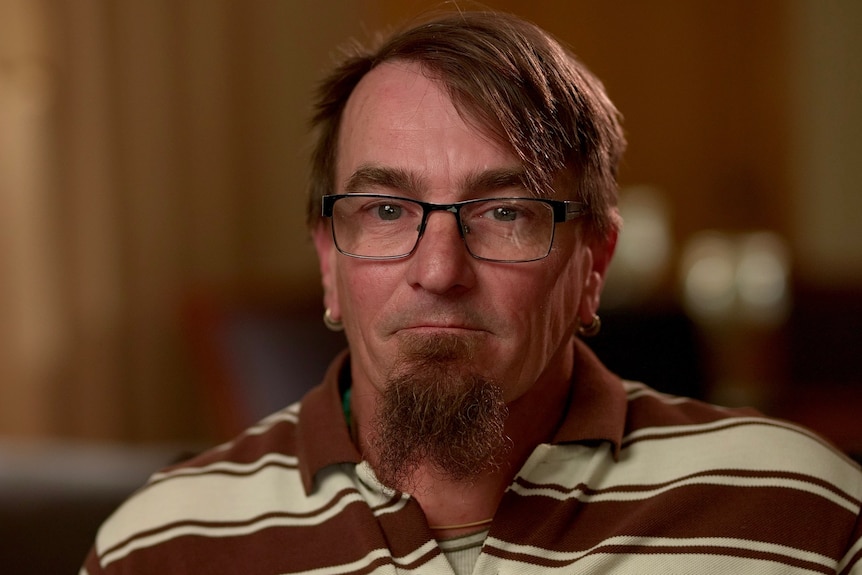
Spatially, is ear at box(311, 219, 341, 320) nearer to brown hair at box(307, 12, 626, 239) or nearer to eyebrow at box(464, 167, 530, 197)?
brown hair at box(307, 12, 626, 239)

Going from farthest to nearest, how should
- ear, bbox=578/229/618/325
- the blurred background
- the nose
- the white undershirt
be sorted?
the blurred background → ear, bbox=578/229/618/325 → the white undershirt → the nose

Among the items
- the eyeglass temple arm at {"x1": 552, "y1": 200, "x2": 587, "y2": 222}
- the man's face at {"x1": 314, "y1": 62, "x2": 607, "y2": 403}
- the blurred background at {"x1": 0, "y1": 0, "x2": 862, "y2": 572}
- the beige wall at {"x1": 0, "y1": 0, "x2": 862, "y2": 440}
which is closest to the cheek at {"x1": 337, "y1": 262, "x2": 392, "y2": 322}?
the man's face at {"x1": 314, "y1": 62, "x2": 607, "y2": 403}

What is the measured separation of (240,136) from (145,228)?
1.66 feet

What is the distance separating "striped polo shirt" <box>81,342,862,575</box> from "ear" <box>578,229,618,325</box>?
9 centimetres

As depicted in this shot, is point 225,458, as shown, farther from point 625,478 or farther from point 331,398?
point 625,478

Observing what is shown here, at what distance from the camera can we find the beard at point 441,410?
1328 mm

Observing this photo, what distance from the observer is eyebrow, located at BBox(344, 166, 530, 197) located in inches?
53.1

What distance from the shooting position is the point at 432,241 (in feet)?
4.34

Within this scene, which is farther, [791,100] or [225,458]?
[791,100]

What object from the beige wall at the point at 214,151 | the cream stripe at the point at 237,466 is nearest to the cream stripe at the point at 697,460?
the cream stripe at the point at 237,466

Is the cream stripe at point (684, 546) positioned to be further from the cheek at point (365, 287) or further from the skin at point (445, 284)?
the cheek at point (365, 287)

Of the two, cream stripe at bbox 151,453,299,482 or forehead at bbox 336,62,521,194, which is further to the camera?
cream stripe at bbox 151,453,299,482

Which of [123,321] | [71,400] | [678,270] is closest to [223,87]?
[123,321]

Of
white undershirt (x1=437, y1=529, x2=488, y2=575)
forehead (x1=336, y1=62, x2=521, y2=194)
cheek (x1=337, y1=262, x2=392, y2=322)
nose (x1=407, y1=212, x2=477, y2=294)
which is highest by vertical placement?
forehead (x1=336, y1=62, x2=521, y2=194)
